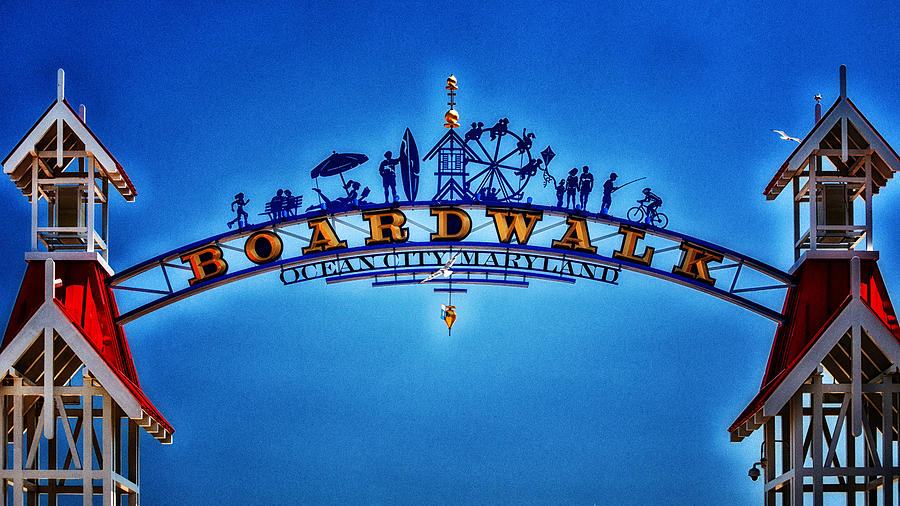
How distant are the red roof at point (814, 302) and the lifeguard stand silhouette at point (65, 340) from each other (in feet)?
39.6

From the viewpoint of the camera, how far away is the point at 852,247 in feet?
88.9

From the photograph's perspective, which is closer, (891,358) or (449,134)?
(891,358)

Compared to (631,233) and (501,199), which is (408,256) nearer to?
(501,199)

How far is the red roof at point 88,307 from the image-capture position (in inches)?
995

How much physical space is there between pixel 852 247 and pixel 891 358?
3.54 metres

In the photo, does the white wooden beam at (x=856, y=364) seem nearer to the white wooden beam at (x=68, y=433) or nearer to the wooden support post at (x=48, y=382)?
the white wooden beam at (x=68, y=433)

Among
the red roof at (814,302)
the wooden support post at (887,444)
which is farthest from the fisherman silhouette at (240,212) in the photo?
the wooden support post at (887,444)

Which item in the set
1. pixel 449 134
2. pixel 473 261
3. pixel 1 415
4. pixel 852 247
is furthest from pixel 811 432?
pixel 1 415

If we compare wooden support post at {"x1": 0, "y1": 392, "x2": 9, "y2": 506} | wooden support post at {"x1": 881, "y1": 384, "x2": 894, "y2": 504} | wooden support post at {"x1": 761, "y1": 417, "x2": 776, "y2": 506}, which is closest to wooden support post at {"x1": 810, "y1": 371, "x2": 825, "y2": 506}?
wooden support post at {"x1": 881, "y1": 384, "x2": 894, "y2": 504}

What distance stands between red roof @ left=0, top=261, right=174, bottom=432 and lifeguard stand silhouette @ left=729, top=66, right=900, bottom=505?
39.7 feet

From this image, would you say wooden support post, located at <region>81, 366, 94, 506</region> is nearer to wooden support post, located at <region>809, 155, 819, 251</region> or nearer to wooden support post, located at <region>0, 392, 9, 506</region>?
wooden support post, located at <region>0, 392, 9, 506</region>

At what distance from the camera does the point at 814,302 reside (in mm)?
26219

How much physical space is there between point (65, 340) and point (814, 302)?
14.4 m

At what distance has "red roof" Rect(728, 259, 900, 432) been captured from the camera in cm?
2542
